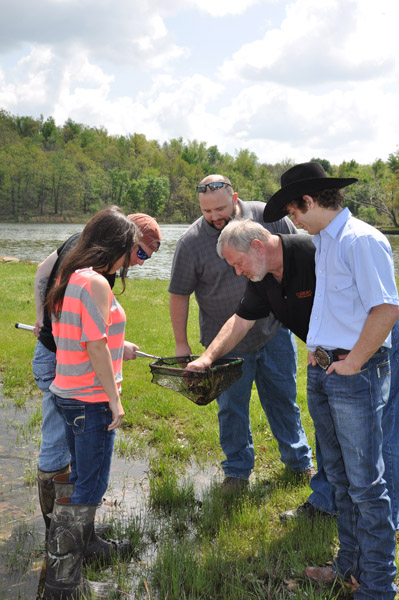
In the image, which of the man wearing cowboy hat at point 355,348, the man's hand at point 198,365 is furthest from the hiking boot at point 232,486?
the man wearing cowboy hat at point 355,348

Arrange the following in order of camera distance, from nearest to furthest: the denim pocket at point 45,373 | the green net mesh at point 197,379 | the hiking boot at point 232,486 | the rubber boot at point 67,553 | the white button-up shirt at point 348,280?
the white button-up shirt at point 348,280 < the rubber boot at point 67,553 < the green net mesh at point 197,379 < the denim pocket at point 45,373 < the hiking boot at point 232,486

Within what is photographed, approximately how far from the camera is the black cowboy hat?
3.10m

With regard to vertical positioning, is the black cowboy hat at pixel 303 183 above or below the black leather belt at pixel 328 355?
above

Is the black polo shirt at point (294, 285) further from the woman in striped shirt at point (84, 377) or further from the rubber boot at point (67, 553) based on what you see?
the rubber boot at point (67, 553)

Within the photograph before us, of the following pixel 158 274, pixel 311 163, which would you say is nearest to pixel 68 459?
pixel 311 163

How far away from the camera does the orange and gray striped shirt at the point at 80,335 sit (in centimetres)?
319

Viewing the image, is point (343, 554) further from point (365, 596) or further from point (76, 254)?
point (76, 254)

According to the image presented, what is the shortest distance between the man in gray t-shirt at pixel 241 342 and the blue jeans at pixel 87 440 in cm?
164

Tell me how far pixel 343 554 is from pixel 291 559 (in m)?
0.37

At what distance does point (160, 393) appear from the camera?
7.48 metres

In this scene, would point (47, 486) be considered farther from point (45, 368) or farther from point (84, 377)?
point (84, 377)

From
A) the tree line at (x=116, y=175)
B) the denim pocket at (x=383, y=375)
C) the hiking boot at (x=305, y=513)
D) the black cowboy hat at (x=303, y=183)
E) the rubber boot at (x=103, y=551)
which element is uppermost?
the tree line at (x=116, y=175)

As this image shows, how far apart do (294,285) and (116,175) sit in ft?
414

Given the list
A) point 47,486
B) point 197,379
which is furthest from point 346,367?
point 47,486
